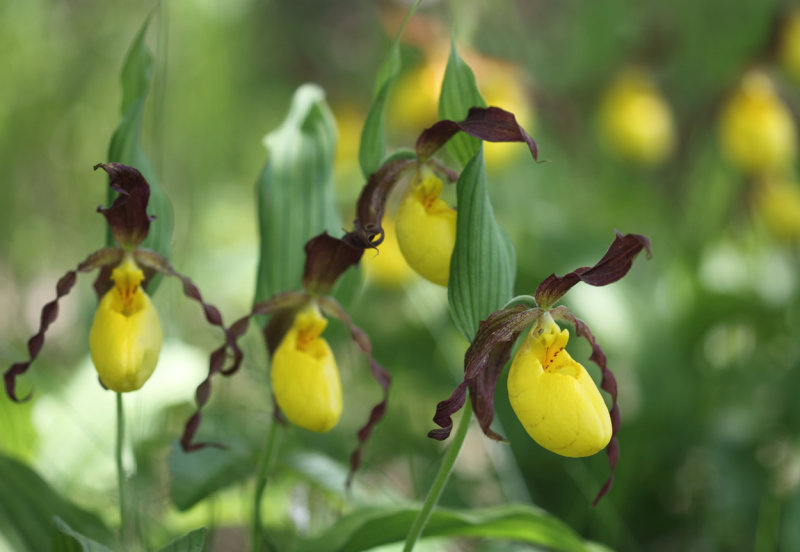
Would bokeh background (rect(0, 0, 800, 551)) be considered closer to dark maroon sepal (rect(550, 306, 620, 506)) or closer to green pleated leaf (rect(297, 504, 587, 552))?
green pleated leaf (rect(297, 504, 587, 552))

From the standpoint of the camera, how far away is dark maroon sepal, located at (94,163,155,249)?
34.2 inches

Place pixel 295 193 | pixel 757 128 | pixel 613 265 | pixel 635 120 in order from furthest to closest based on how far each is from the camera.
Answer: pixel 635 120 → pixel 757 128 → pixel 295 193 → pixel 613 265

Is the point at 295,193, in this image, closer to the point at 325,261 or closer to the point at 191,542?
the point at 325,261

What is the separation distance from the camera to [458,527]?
3.34ft

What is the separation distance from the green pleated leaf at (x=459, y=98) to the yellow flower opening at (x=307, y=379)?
30cm

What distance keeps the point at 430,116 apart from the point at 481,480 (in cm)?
112

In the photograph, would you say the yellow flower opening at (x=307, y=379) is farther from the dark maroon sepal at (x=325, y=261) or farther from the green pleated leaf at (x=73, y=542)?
the green pleated leaf at (x=73, y=542)

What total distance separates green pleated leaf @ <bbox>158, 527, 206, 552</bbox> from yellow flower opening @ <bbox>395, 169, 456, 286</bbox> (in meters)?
0.39

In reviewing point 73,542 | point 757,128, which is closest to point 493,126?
point 73,542

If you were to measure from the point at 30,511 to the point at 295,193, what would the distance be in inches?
22.2

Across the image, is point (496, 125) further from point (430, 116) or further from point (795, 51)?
point (795, 51)

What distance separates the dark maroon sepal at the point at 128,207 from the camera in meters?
0.87

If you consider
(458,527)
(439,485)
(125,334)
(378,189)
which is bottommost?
(458,527)

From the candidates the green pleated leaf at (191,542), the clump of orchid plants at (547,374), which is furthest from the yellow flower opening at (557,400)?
the green pleated leaf at (191,542)
